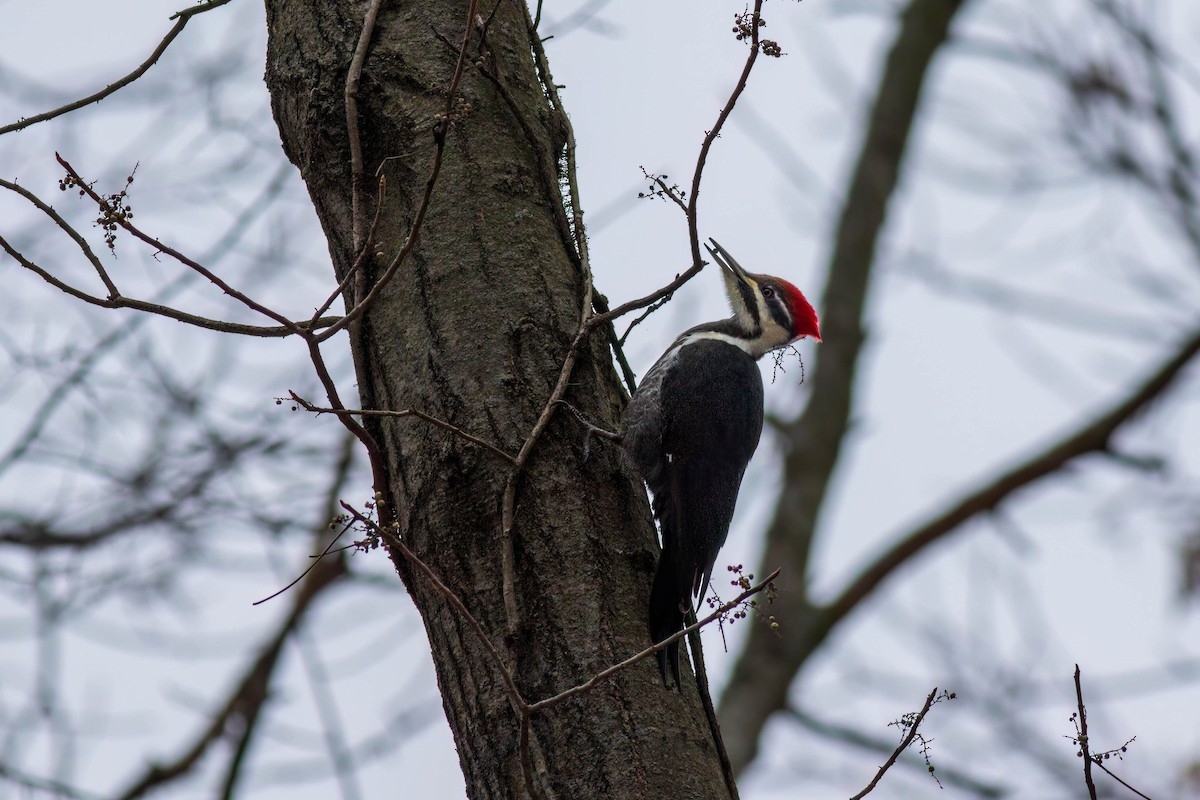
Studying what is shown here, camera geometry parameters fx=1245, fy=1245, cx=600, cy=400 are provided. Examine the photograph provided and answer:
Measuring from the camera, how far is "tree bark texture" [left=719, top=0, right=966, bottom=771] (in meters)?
7.66

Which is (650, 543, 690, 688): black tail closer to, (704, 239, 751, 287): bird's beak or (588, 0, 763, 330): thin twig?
(588, 0, 763, 330): thin twig

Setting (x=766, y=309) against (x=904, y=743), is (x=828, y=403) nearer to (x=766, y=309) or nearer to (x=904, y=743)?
(x=766, y=309)

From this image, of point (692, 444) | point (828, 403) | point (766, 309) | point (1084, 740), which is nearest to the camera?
point (1084, 740)

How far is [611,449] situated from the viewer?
2709 millimetres

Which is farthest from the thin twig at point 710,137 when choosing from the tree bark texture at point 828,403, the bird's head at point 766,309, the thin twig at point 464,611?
the tree bark texture at point 828,403

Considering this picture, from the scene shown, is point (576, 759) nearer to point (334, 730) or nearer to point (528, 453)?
point (528, 453)

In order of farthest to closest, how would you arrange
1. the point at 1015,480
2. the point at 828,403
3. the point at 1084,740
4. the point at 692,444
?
the point at 828,403, the point at 1015,480, the point at 692,444, the point at 1084,740

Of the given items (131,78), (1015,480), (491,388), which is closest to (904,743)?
(491,388)

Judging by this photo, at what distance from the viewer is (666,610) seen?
8.43 feet

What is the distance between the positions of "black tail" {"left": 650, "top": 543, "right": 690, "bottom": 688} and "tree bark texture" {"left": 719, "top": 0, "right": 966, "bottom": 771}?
188 inches

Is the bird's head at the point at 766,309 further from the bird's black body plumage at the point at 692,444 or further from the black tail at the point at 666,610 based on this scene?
the black tail at the point at 666,610

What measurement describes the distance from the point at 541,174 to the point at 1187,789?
4797mm

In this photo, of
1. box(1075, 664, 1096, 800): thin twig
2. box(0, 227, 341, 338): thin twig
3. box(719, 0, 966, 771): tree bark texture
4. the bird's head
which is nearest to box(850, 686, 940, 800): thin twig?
box(1075, 664, 1096, 800): thin twig

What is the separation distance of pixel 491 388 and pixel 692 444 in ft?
3.93
